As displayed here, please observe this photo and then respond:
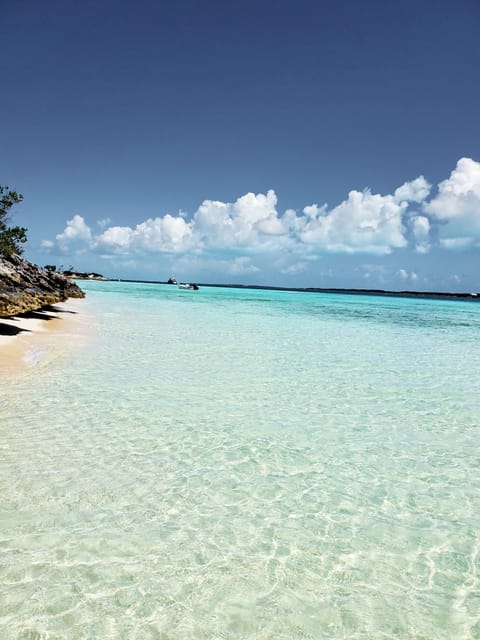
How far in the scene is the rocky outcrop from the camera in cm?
1727

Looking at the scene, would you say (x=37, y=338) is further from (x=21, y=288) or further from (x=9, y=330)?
(x=21, y=288)

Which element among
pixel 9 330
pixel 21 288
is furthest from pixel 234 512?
pixel 21 288

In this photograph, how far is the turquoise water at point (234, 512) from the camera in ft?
10.7

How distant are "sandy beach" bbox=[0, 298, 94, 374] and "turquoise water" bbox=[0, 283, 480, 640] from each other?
1939 millimetres

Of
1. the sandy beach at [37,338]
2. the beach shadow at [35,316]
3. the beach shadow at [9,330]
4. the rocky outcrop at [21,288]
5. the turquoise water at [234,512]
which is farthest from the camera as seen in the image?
the beach shadow at [35,316]

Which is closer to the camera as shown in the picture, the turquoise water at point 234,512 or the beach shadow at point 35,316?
the turquoise water at point 234,512

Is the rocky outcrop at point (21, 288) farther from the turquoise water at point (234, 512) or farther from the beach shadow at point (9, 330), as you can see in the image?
the turquoise water at point (234, 512)

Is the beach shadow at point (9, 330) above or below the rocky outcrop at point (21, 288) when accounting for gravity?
below

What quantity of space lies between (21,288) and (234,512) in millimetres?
18920

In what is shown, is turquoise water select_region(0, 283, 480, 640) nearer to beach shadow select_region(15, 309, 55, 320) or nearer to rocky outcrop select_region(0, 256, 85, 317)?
rocky outcrop select_region(0, 256, 85, 317)

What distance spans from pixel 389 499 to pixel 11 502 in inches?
181

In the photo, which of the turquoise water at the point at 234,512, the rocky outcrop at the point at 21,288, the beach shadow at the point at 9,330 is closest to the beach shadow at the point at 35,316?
the rocky outcrop at the point at 21,288

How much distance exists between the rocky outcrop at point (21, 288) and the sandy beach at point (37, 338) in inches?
30.6

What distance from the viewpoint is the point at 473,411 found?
30.0 ft
